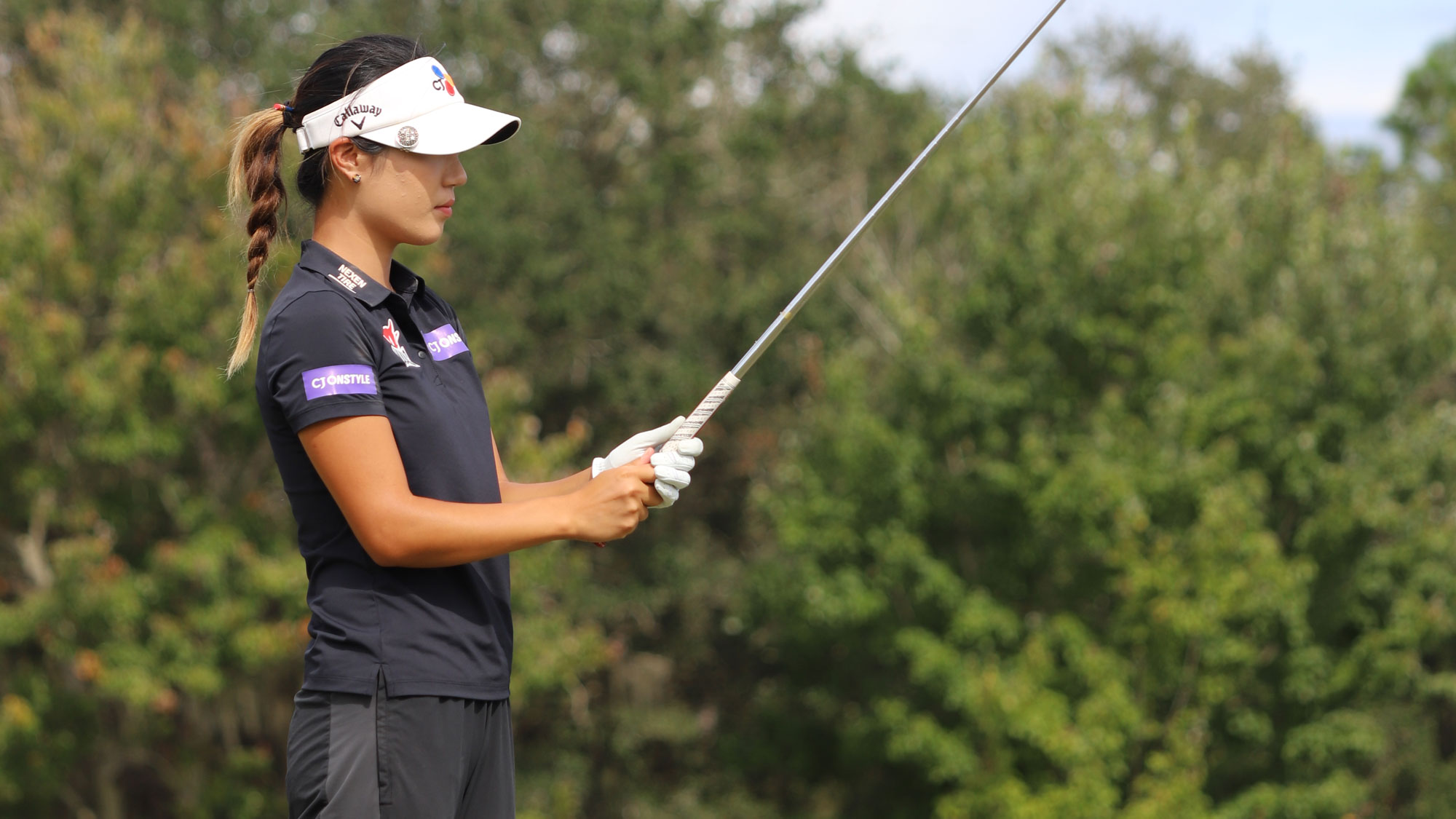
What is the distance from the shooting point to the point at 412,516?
2.05 m

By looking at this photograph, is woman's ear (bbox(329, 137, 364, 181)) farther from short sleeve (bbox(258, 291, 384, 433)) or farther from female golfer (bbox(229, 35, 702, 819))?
short sleeve (bbox(258, 291, 384, 433))

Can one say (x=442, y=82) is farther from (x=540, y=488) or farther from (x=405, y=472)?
(x=540, y=488)

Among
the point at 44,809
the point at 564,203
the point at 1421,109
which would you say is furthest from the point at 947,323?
the point at 1421,109

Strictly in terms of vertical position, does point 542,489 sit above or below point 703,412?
below

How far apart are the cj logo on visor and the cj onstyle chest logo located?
1.33 feet

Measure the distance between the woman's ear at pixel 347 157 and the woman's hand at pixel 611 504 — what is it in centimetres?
65

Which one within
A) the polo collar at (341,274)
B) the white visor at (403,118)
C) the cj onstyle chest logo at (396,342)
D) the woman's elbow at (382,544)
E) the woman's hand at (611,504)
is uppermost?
the white visor at (403,118)

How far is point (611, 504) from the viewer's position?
2.20 metres

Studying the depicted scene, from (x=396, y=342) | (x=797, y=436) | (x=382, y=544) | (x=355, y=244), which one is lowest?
(x=382, y=544)

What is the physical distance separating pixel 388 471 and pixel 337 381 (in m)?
0.16

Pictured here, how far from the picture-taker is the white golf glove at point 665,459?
224 centimetres

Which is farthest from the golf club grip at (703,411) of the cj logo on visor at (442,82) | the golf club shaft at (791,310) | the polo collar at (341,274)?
the cj logo on visor at (442,82)

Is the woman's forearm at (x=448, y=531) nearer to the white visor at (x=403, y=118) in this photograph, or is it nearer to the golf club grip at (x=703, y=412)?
the golf club grip at (x=703, y=412)

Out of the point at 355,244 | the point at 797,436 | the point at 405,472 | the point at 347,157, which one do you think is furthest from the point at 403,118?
the point at 797,436
